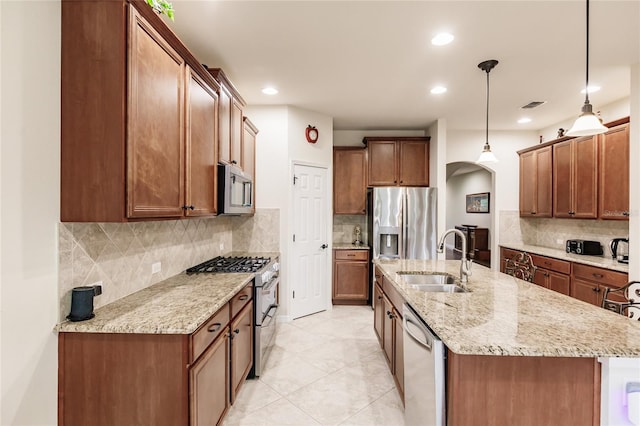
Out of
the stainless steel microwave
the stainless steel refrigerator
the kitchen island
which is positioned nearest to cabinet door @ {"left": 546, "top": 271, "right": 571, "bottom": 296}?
the stainless steel refrigerator

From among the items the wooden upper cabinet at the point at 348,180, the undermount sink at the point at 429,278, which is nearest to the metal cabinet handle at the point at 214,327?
the undermount sink at the point at 429,278

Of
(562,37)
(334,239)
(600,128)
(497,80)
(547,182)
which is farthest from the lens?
(334,239)

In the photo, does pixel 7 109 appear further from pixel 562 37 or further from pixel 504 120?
pixel 504 120

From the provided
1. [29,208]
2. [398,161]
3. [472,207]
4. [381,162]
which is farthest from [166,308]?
[472,207]

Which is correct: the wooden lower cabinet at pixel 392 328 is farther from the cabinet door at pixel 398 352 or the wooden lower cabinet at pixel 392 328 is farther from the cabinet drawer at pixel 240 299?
the cabinet drawer at pixel 240 299

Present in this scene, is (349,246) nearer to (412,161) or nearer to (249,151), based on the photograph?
(412,161)

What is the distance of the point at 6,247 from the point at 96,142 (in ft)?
1.80

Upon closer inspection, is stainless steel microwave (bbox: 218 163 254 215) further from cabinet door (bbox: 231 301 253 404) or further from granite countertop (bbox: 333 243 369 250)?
granite countertop (bbox: 333 243 369 250)

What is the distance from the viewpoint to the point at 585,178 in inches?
149

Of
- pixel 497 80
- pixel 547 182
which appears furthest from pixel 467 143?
pixel 497 80

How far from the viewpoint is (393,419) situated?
2154mm

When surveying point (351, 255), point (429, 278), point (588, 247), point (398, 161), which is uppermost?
point (398, 161)

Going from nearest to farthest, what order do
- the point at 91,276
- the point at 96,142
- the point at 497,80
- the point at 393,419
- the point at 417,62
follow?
the point at 96,142 → the point at 91,276 → the point at 393,419 → the point at 417,62 → the point at 497,80

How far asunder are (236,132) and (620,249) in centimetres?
461
